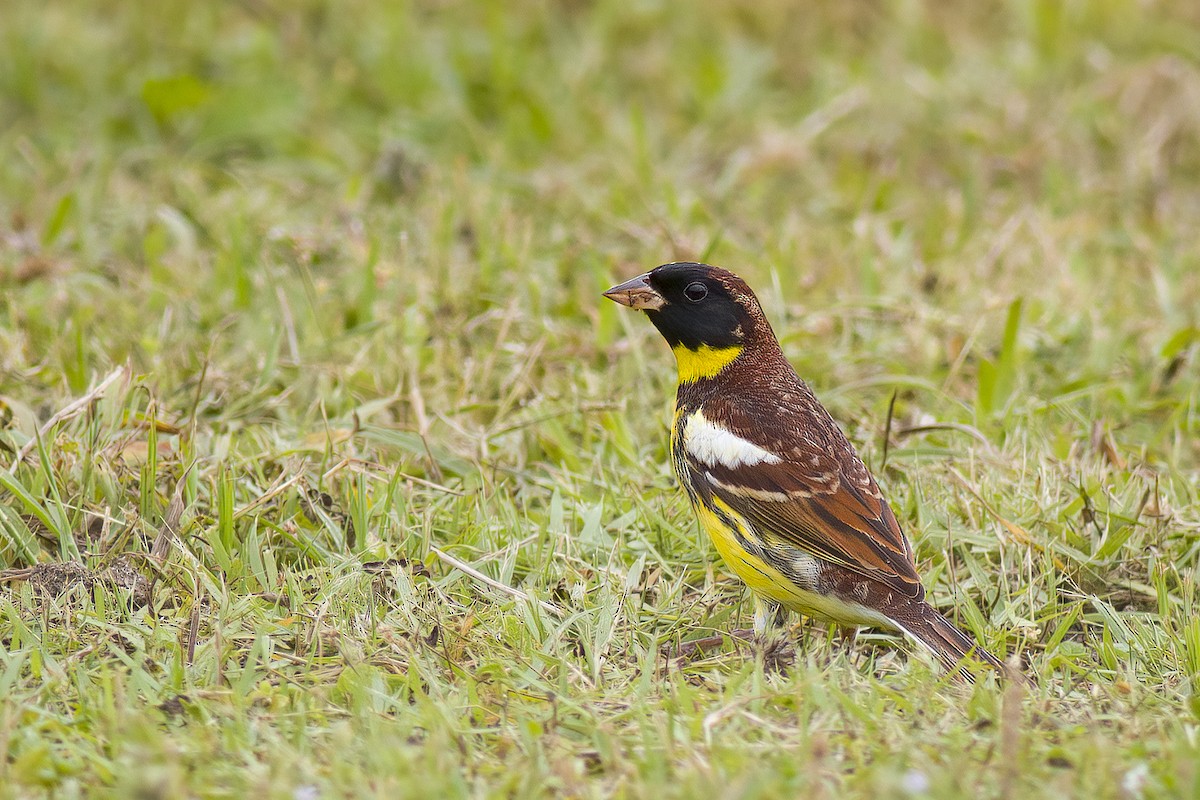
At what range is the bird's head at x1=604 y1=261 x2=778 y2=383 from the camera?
465 cm

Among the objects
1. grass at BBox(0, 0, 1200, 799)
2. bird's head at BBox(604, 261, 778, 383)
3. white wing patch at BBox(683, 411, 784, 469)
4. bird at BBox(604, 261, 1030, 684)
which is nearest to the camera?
grass at BBox(0, 0, 1200, 799)

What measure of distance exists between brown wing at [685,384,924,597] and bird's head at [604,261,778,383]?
247mm

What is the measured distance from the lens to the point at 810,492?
420 centimetres

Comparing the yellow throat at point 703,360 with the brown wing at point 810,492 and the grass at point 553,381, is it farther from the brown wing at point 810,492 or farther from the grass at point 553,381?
the grass at point 553,381

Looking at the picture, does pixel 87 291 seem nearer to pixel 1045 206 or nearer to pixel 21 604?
pixel 21 604

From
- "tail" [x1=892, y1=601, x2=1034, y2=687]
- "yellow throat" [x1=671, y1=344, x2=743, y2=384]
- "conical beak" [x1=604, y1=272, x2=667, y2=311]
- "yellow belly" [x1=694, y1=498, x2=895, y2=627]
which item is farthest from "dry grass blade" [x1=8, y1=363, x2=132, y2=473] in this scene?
"tail" [x1=892, y1=601, x2=1034, y2=687]

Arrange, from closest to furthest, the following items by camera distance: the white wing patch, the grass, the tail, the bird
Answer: the grass
the tail
the bird
the white wing patch

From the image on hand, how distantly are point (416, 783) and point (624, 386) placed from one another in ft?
8.52

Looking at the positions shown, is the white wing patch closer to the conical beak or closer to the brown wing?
the brown wing

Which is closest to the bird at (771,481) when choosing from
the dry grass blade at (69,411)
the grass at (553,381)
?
the grass at (553,381)

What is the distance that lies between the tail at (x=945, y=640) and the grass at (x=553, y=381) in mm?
→ 94

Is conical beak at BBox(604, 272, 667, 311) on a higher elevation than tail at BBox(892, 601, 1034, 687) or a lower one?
higher

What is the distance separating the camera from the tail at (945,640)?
3768 millimetres

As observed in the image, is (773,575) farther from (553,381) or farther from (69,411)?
(69,411)
